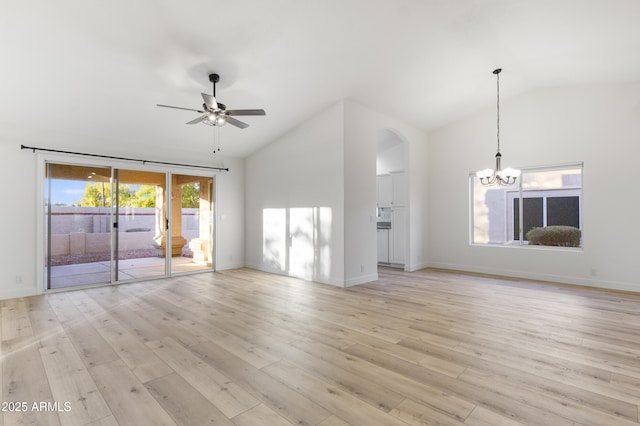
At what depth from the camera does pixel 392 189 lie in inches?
293

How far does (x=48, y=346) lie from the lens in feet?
9.77

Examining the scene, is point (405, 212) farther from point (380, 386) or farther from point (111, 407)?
point (111, 407)

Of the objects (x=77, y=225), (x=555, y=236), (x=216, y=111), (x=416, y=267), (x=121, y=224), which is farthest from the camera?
(x=416, y=267)

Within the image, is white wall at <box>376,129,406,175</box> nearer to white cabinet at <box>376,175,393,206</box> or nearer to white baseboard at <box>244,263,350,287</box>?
white cabinet at <box>376,175,393,206</box>

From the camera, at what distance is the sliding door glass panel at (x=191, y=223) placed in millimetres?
6504

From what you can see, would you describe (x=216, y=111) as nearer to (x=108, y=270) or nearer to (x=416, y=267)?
(x=108, y=270)

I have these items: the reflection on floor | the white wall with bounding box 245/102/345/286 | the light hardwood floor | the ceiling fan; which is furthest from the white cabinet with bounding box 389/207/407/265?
the reflection on floor

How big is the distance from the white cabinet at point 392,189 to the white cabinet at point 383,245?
668 mm

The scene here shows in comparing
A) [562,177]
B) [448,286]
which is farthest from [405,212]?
[562,177]

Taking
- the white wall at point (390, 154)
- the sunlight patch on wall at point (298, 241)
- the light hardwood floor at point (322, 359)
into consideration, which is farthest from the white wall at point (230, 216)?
the white wall at point (390, 154)

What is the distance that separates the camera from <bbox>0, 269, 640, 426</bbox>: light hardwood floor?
1.98 meters

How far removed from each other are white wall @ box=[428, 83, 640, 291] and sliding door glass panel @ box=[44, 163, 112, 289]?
22.7ft

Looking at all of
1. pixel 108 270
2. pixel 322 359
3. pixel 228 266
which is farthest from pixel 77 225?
pixel 322 359

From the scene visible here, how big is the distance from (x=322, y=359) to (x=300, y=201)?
3.78m
